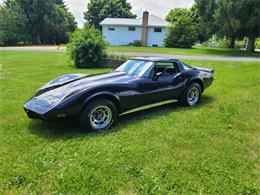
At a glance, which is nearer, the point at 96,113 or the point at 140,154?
the point at 140,154

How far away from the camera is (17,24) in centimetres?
3891

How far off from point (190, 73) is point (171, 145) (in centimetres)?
265

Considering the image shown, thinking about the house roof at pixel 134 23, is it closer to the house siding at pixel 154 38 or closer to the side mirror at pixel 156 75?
the house siding at pixel 154 38

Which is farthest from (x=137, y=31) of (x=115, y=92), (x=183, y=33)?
(x=115, y=92)

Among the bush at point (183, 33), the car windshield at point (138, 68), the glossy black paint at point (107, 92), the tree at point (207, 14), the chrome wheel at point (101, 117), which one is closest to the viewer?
the glossy black paint at point (107, 92)

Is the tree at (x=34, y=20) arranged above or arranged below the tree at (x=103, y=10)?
below

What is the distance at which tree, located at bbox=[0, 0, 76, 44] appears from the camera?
1511 inches

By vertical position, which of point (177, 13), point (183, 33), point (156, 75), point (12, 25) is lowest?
point (156, 75)

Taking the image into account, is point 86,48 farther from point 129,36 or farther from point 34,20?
point 34,20

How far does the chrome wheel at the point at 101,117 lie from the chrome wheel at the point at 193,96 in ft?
7.95

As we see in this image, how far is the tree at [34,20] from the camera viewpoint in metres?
38.4

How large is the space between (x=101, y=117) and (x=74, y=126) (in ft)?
1.99

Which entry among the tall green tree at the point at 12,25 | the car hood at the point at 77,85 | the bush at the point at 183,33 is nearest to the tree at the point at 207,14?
the bush at the point at 183,33

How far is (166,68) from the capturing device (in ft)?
18.4
